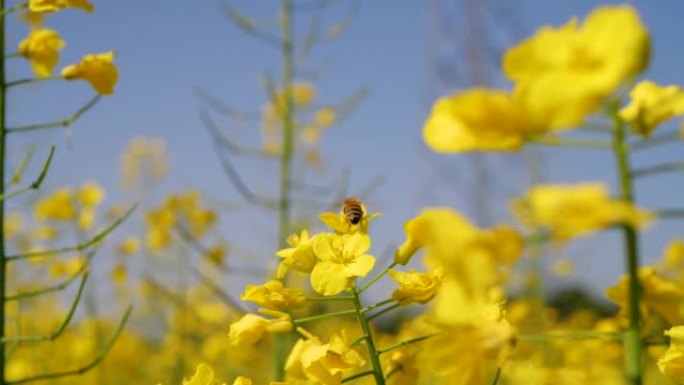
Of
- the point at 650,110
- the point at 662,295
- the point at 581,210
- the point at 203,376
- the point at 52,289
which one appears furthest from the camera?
the point at 52,289

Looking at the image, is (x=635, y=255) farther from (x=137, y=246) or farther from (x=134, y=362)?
(x=134, y=362)

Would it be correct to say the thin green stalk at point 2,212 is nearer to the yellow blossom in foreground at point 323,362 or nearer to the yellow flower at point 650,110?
the yellow blossom in foreground at point 323,362

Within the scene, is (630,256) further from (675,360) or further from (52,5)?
(52,5)

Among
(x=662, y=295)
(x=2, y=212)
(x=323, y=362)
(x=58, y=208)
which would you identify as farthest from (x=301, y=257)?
(x=58, y=208)

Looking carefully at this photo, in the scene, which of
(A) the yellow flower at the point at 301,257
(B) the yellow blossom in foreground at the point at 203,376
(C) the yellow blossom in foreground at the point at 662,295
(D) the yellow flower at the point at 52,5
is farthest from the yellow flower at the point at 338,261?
(D) the yellow flower at the point at 52,5

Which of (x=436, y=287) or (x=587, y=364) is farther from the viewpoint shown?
(x=587, y=364)

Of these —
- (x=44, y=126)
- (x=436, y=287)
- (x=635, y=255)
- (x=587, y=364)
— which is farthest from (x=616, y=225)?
(x=587, y=364)

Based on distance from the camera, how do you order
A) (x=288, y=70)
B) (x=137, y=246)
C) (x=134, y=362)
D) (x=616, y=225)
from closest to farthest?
(x=616, y=225) → (x=288, y=70) → (x=137, y=246) → (x=134, y=362)
